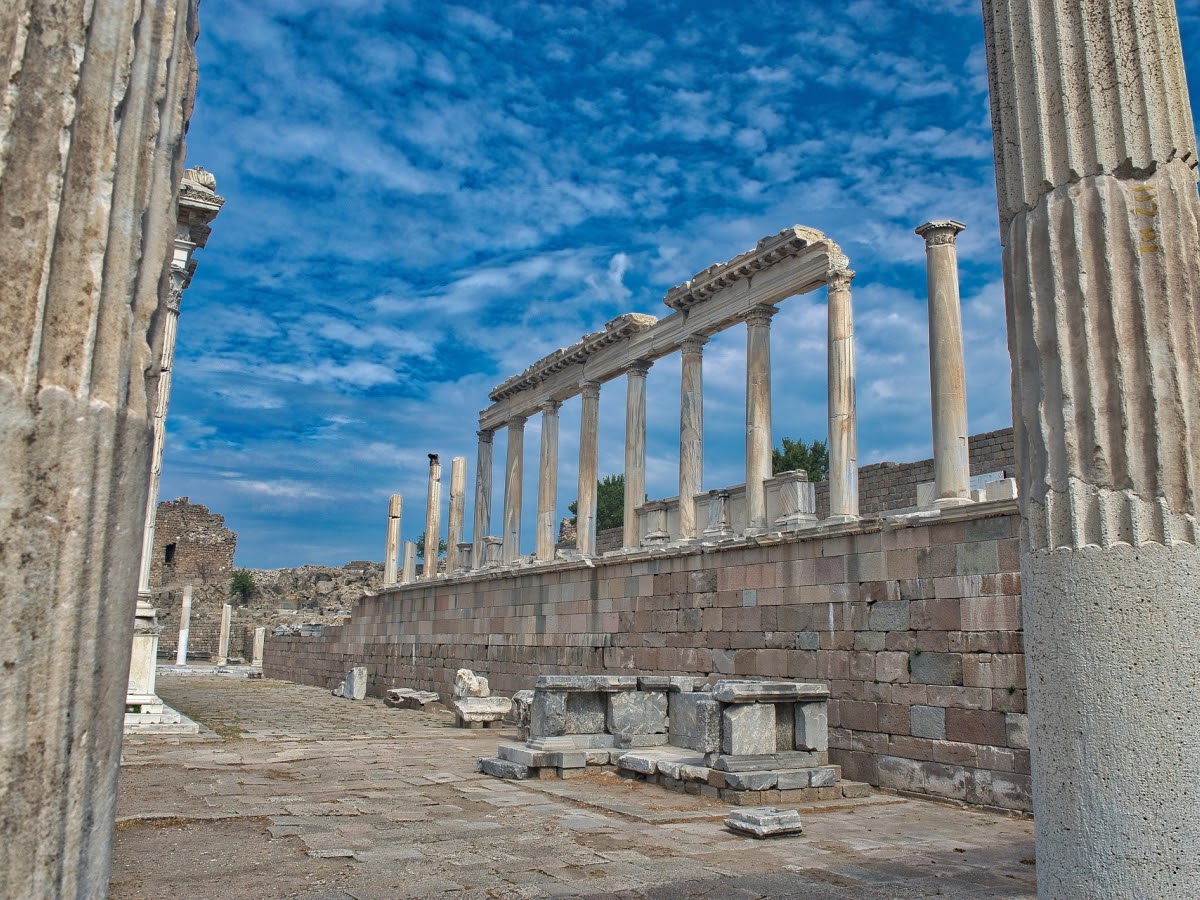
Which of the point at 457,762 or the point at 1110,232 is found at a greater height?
the point at 1110,232

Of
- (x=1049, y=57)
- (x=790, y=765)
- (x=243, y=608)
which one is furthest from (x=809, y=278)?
(x=243, y=608)

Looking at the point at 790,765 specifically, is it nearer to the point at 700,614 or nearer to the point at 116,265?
the point at 700,614

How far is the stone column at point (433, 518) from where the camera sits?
25297 mm

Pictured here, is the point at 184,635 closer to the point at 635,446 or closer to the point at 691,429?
the point at 635,446

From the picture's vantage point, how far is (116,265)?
1.94 meters

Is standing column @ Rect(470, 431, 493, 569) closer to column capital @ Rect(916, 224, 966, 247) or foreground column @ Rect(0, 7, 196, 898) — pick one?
column capital @ Rect(916, 224, 966, 247)

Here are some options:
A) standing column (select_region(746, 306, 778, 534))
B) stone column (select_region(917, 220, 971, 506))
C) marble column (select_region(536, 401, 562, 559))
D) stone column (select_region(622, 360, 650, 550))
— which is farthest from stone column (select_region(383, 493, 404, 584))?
stone column (select_region(917, 220, 971, 506))

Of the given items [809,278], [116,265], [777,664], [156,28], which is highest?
[809,278]

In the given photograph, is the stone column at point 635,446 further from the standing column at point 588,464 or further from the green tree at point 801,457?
the green tree at point 801,457

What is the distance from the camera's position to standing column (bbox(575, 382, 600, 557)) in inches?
740

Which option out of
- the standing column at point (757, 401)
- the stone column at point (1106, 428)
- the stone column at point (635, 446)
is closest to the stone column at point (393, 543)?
the stone column at point (635, 446)

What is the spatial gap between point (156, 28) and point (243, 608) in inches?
1808

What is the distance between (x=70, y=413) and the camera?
1808 mm

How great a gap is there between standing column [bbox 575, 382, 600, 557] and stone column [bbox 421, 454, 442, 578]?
709cm
